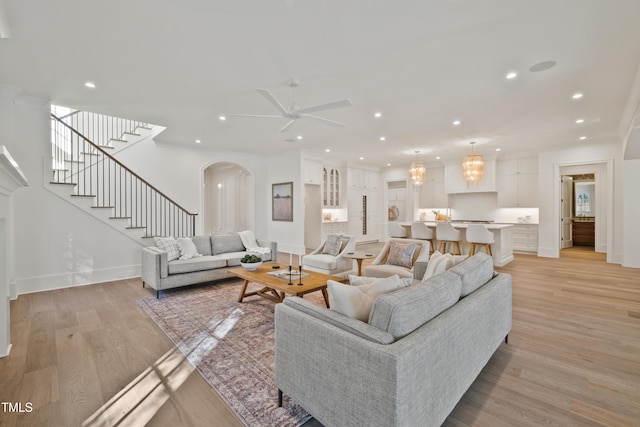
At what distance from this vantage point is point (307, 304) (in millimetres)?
1727

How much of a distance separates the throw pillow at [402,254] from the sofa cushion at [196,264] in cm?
269

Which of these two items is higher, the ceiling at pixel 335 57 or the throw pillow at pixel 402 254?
the ceiling at pixel 335 57

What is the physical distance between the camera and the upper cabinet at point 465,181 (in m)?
8.28

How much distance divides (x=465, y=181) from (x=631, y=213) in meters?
3.57

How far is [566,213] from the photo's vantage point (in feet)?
29.6

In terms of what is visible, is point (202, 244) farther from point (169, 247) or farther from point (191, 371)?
point (191, 371)

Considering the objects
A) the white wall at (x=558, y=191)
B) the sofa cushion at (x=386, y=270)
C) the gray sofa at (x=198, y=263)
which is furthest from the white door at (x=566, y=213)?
the gray sofa at (x=198, y=263)

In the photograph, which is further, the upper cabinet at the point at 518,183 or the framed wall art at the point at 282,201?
the framed wall art at the point at 282,201

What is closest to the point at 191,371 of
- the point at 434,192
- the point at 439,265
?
the point at 439,265

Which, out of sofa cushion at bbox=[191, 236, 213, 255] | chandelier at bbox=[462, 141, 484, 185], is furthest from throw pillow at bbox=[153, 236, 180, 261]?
chandelier at bbox=[462, 141, 484, 185]

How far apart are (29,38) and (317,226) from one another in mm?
6947

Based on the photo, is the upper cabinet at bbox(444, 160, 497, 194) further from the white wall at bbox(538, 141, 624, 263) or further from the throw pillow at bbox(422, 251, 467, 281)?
the throw pillow at bbox(422, 251, 467, 281)

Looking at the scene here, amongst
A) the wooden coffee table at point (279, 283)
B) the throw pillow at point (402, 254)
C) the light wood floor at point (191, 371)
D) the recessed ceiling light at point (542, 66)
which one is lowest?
the light wood floor at point (191, 371)

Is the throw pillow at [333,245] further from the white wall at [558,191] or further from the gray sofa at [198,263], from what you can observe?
the white wall at [558,191]
